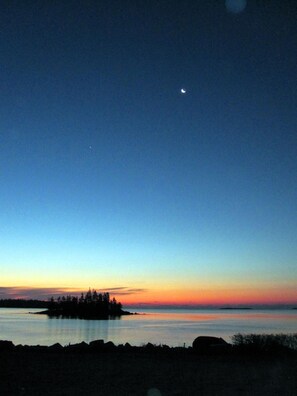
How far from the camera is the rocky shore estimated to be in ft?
44.1

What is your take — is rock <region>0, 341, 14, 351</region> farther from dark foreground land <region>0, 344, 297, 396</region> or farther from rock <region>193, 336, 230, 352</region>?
→ rock <region>193, 336, 230, 352</region>

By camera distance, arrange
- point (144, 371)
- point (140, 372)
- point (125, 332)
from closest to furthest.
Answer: point (140, 372) < point (144, 371) < point (125, 332)

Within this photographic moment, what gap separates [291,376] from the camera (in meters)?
16.0

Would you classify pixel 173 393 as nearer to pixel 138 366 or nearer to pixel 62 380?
pixel 62 380

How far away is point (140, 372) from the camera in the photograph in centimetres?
1658

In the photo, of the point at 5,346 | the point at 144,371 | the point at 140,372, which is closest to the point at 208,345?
the point at 144,371

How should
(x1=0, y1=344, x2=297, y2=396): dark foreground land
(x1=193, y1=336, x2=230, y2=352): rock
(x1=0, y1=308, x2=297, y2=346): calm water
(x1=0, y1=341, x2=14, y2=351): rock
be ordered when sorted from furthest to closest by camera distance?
(x1=0, y1=308, x2=297, y2=346): calm water, (x1=193, y1=336, x2=230, y2=352): rock, (x1=0, y1=341, x2=14, y2=351): rock, (x1=0, y1=344, x2=297, y2=396): dark foreground land

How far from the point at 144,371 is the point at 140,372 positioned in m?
0.30

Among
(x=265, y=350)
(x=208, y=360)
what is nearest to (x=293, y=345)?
(x=265, y=350)

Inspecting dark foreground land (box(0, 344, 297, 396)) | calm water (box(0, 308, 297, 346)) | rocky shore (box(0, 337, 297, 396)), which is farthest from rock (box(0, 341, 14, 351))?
calm water (box(0, 308, 297, 346))

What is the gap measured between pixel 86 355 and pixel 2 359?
159 inches

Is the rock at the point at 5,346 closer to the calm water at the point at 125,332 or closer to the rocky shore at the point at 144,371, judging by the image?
the rocky shore at the point at 144,371

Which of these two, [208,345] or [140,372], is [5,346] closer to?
[140,372]

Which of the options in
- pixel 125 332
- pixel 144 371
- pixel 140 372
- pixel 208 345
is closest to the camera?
pixel 140 372
